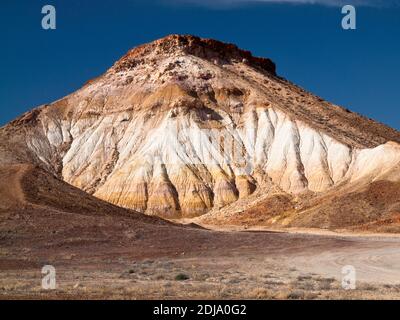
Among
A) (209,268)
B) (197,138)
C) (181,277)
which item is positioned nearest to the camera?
(181,277)

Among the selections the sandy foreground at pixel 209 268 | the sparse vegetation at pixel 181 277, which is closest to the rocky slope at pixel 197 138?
the sandy foreground at pixel 209 268

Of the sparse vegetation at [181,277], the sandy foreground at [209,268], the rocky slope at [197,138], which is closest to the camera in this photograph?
the sandy foreground at [209,268]

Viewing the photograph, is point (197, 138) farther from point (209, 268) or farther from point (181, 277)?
point (181, 277)

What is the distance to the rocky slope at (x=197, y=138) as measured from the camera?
8794cm

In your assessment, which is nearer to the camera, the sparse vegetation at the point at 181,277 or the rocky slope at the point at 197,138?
the sparse vegetation at the point at 181,277

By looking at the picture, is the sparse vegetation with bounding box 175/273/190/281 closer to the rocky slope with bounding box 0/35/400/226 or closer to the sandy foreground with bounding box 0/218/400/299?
the sandy foreground with bounding box 0/218/400/299

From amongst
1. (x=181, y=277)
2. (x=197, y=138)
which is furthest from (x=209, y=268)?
(x=197, y=138)

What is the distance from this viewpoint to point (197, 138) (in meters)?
97.1

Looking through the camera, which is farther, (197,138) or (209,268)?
(197,138)

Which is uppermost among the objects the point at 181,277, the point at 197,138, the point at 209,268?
the point at 197,138

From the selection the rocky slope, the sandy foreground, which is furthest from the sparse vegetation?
the rocky slope

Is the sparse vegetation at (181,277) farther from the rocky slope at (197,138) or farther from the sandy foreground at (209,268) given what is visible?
the rocky slope at (197,138)

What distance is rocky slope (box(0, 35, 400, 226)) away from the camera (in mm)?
87938
